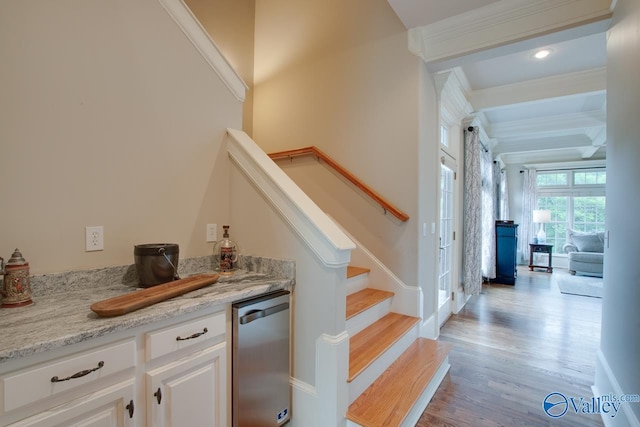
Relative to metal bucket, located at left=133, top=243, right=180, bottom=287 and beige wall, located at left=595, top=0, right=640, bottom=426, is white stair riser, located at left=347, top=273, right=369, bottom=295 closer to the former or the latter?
metal bucket, located at left=133, top=243, right=180, bottom=287

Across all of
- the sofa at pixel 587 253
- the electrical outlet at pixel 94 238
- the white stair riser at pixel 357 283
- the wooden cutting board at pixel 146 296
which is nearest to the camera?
the wooden cutting board at pixel 146 296

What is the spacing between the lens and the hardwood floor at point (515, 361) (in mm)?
1999

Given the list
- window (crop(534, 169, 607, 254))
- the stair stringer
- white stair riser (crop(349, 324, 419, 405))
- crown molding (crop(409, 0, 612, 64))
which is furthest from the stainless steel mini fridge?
window (crop(534, 169, 607, 254))

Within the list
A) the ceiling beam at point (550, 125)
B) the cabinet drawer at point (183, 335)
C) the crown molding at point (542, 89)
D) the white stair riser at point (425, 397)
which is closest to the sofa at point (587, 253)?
the ceiling beam at point (550, 125)

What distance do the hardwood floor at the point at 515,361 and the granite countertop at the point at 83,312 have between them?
1.50 metres

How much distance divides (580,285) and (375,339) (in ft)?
18.8

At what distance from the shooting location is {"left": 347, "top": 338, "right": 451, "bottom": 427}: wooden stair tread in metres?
1.61

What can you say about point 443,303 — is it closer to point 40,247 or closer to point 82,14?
point 40,247

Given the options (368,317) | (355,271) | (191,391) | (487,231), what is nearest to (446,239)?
(355,271)

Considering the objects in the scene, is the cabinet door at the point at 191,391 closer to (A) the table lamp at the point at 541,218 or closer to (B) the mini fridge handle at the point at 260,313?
(B) the mini fridge handle at the point at 260,313

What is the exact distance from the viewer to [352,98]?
115 inches

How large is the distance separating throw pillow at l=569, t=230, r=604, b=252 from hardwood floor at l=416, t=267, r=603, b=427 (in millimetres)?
2798

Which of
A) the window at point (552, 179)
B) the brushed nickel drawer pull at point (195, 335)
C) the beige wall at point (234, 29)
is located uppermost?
the beige wall at point (234, 29)

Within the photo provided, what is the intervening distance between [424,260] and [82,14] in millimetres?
2829
